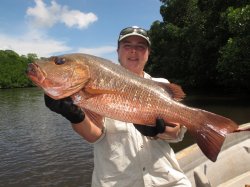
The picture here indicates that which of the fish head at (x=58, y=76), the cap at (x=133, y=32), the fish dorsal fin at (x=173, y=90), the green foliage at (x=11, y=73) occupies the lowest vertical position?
the green foliage at (x=11, y=73)

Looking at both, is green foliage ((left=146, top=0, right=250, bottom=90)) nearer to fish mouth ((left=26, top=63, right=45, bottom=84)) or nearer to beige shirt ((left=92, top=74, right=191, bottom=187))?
beige shirt ((left=92, top=74, right=191, bottom=187))

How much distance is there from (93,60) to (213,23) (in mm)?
33422

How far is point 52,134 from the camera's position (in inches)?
897

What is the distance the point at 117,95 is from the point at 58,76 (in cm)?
63

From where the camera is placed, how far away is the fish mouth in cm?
335

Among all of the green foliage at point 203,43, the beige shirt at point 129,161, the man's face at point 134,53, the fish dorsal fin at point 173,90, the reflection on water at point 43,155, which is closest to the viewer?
the fish dorsal fin at point 173,90

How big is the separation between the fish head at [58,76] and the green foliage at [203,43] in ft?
70.5

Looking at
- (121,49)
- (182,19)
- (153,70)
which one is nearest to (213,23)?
(182,19)

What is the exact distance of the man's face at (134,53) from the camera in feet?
15.1

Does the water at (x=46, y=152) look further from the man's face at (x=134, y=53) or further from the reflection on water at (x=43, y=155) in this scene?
the man's face at (x=134, y=53)

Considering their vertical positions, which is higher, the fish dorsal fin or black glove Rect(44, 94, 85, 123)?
the fish dorsal fin

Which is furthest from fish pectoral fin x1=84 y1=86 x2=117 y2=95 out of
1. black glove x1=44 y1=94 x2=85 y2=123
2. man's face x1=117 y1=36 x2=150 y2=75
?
man's face x1=117 y1=36 x2=150 y2=75

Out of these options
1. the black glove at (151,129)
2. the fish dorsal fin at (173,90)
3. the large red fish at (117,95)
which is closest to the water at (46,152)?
the black glove at (151,129)

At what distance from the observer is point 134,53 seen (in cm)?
464
